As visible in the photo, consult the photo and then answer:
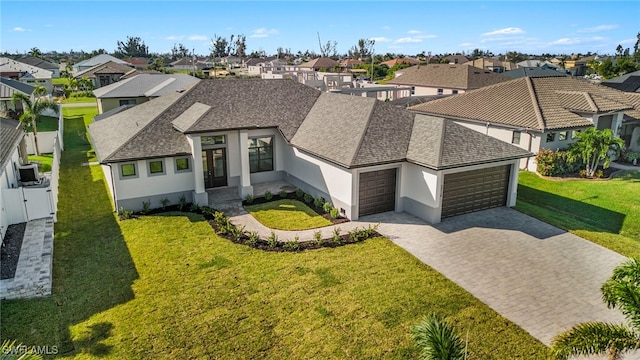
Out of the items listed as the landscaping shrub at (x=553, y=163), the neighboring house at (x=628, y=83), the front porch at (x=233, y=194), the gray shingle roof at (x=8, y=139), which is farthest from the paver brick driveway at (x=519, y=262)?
the neighboring house at (x=628, y=83)

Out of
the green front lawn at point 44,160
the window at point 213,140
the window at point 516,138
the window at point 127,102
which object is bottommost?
the green front lawn at point 44,160

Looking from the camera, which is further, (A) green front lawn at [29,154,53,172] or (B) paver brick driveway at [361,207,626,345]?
(A) green front lawn at [29,154,53,172]

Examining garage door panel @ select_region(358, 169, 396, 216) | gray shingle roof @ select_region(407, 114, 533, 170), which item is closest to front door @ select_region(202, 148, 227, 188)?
garage door panel @ select_region(358, 169, 396, 216)

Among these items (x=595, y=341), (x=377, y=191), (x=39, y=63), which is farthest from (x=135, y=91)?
(x=39, y=63)

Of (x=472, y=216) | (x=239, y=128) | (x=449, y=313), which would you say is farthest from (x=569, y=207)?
(x=239, y=128)

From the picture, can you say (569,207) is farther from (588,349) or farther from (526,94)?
(588,349)

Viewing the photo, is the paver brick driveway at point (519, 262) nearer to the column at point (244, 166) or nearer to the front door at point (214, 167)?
the column at point (244, 166)

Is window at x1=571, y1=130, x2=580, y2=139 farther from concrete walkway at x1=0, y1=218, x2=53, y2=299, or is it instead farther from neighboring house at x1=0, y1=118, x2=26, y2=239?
Result: neighboring house at x1=0, y1=118, x2=26, y2=239
